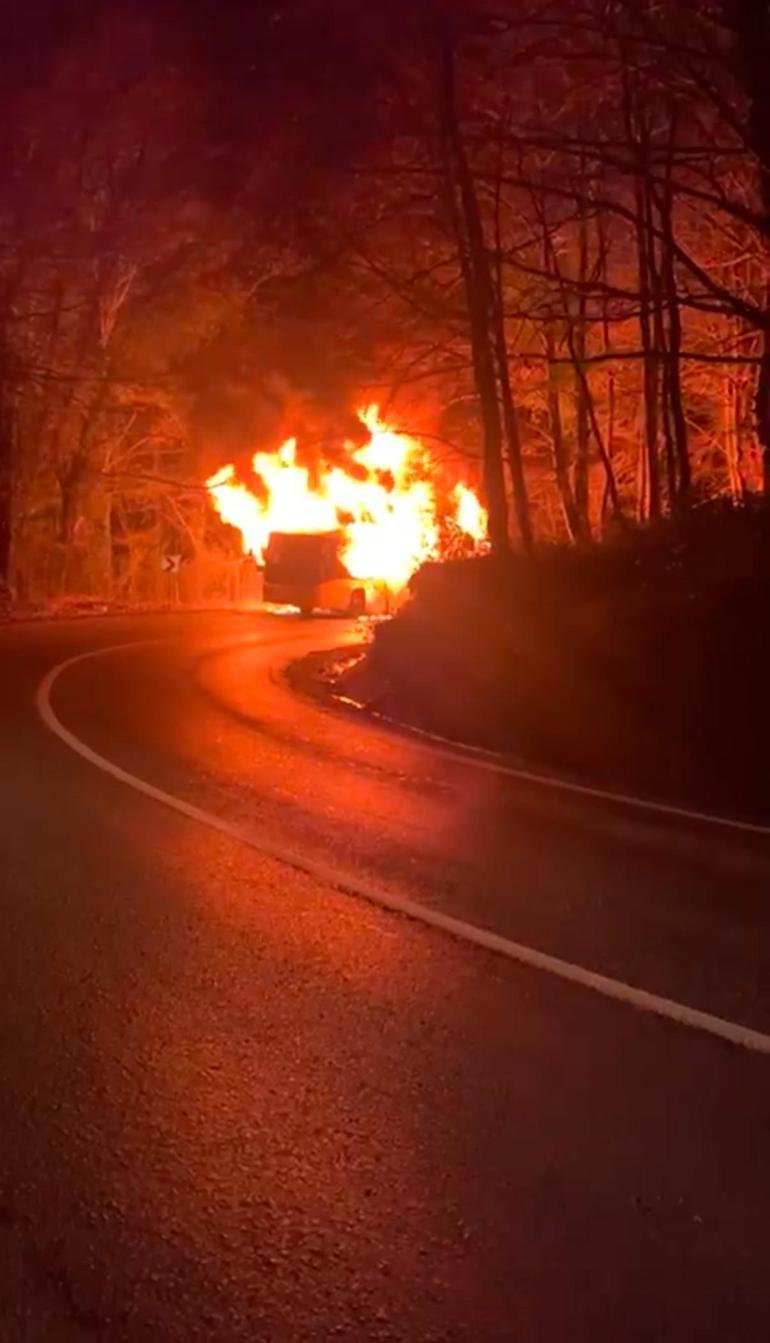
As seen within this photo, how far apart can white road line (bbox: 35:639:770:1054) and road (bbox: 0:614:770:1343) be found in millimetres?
71

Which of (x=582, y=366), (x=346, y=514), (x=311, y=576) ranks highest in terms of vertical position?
(x=582, y=366)

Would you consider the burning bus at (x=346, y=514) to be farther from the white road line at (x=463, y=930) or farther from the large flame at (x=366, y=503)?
the white road line at (x=463, y=930)

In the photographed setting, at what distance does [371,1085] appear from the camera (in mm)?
5039

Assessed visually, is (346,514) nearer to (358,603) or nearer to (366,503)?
(366,503)

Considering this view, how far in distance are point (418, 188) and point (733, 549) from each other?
916 centimetres

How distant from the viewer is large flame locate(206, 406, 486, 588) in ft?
106

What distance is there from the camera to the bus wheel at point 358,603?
4072cm

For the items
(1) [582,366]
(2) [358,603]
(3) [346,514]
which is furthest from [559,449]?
(2) [358,603]

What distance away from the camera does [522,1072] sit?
514 cm

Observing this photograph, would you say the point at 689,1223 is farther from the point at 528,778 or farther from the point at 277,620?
the point at 277,620

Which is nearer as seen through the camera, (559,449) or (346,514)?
(559,449)

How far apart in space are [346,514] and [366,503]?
2.01 metres

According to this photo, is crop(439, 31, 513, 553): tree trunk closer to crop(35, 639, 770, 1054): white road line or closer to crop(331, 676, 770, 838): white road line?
crop(331, 676, 770, 838): white road line

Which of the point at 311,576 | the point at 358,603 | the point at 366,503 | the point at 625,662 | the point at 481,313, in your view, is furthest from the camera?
the point at 358,603
